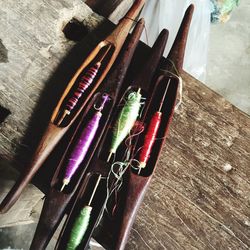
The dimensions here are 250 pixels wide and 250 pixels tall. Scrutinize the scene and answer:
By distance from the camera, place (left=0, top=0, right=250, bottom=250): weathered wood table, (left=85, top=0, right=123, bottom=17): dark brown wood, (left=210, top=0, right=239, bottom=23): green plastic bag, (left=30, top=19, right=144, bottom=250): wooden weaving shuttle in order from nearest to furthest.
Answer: (left=30, top=19, right=144, bottom=250): wooden weaving shuttle → (left=0, top=0, right=250, bottom=250): weathered wood table → (left=85, top=0, right=123, bottom=17): dark brown wood → (left=210, top=0, right=239, bottom=23): green plastic bag

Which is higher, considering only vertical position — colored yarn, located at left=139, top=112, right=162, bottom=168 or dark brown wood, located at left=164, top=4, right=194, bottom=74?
dark brown wood, located at left=164, top=4, right=194, bottom=74

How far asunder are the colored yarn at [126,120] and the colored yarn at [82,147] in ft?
0.20

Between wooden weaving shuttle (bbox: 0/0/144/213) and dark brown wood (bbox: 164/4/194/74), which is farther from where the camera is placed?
dark brown wood (bbox: 164/4/194/74)

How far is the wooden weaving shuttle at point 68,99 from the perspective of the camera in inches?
38.1

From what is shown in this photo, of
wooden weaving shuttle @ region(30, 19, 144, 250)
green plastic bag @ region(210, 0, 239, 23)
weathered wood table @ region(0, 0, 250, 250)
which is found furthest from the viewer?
green plastic bag @ region(210, 0, 239, 23)

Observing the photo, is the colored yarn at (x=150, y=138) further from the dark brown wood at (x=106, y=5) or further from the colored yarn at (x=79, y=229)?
the dark brown wood at (x=106, y=5)

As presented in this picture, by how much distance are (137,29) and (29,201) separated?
3.43 ft

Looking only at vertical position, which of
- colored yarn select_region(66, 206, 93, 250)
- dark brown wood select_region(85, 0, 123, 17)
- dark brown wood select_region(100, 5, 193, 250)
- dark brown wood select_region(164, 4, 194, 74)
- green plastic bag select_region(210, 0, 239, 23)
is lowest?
colored yarn select_region(66, 206, 93, 250)

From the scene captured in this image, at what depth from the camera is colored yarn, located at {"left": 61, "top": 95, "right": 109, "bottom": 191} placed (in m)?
0.96

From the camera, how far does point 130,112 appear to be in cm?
103

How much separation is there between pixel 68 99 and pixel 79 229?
1.29 feet

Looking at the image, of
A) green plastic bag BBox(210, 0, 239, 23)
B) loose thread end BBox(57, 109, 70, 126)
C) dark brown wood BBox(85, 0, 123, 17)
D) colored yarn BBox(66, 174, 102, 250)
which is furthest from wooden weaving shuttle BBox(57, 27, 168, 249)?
green plastic bag BBox(210, 0, 239, 23)

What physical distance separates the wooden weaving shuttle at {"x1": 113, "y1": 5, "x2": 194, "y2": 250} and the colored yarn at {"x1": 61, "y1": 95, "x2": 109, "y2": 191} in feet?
0.48

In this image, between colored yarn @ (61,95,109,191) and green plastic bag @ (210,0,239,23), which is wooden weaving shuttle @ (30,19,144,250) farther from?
green plastic bag @ (210,0,239,23)
